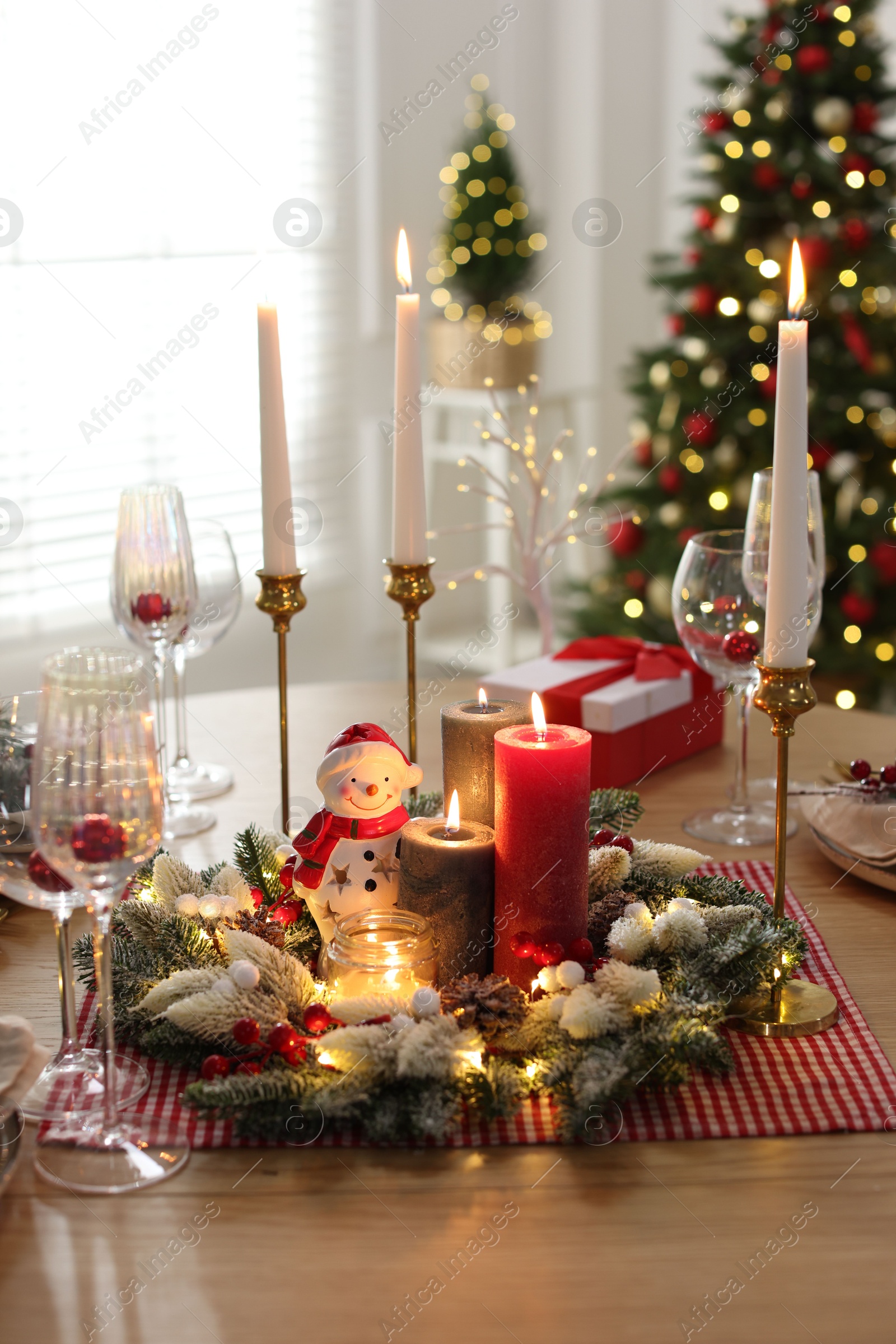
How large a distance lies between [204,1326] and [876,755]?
3.43 feet

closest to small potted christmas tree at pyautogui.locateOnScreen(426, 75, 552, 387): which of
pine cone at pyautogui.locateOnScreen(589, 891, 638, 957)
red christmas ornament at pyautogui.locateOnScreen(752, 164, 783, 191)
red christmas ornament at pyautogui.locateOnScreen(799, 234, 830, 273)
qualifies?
red christmas ornament at pyautogui.locateOnScreen(752, 164, 783, 191)

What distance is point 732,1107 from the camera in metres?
0.81

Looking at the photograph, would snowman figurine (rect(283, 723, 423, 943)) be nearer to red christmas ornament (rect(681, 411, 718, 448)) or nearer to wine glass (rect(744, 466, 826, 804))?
wine glass (rect(744, 466, 826, 804))

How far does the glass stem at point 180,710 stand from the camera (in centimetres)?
138

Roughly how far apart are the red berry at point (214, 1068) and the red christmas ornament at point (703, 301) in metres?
2.46

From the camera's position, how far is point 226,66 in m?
3.28

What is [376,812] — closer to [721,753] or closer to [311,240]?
[721,753]

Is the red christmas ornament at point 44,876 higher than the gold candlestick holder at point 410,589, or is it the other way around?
the gold candlestick holder at point 410,589

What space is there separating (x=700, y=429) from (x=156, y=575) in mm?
1898

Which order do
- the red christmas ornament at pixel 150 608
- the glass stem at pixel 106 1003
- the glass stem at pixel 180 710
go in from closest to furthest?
1. the glass stem at pixel 106 1003
2. the red christmas ornament at pixel 150 608
3. the glass stem at pixel 180 710

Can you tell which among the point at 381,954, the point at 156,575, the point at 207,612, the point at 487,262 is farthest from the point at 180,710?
the point at 487,262

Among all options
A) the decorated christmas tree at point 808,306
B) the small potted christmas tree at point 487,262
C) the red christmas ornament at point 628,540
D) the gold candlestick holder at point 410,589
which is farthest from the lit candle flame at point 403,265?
the small potted christmas tree at point 487,262

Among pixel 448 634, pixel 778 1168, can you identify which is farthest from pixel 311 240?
pixel 778 1168

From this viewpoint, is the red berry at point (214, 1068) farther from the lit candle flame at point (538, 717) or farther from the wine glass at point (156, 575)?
the wine glass at point (156, 575)
